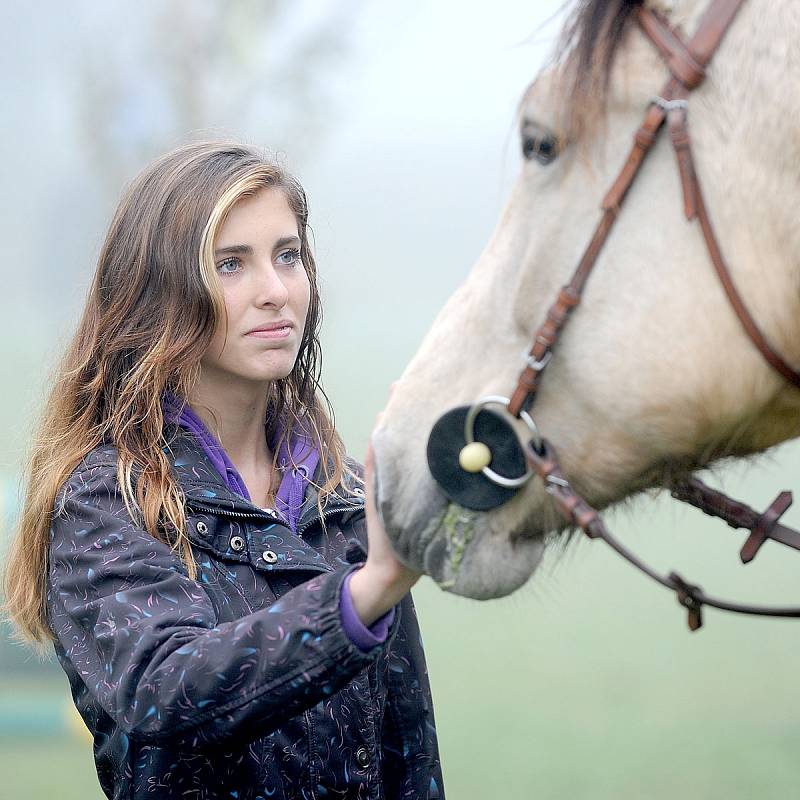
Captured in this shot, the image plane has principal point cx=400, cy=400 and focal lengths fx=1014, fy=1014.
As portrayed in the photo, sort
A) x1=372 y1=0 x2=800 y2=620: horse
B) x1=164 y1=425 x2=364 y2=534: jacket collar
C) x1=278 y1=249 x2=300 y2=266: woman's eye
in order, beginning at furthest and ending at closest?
x1=278 y1=249 x2=300 y2=266: woman's eye
x1=164 y1=425 x2=364 y2=534: jacket collar
x1=372 y1=0 x2=800 y2=620: horse

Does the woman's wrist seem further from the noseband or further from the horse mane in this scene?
the horse mane

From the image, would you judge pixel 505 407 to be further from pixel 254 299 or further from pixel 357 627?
pixel 254 299

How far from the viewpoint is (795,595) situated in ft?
8.66

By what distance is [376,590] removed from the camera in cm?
96

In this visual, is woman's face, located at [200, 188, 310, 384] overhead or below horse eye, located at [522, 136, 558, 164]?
below

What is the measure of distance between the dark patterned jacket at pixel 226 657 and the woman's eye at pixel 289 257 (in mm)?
272

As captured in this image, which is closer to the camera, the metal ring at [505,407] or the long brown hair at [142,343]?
the metal ring at [505,407]

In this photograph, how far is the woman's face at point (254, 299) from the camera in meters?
1.29

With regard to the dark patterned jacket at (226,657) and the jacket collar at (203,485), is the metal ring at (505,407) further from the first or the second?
the jacket collar at (203,485)

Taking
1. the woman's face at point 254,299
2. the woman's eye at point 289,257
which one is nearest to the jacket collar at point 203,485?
the woman's face at point 254,299

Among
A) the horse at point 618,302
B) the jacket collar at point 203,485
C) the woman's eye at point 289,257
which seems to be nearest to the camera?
the horse at point 618,302

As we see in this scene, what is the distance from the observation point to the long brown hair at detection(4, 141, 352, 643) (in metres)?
1.26

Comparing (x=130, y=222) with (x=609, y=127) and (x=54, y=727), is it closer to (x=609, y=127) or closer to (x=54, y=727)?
(x=609, y=127)

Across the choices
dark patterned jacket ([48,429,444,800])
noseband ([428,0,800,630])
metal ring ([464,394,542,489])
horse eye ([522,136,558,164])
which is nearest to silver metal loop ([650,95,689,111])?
noseband ([428,0,800,630])
